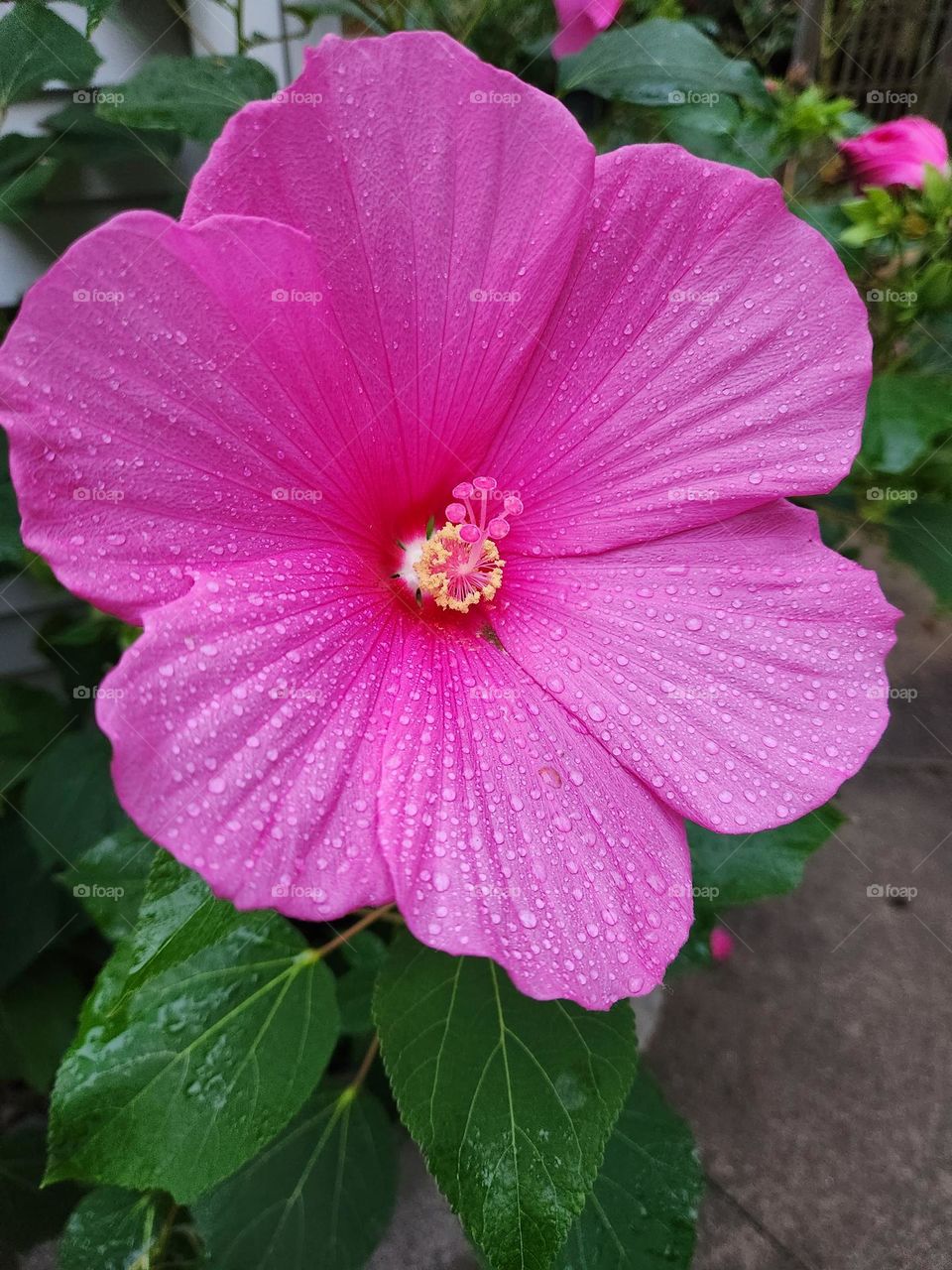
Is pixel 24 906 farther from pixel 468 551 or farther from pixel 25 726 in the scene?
pixel 468 551

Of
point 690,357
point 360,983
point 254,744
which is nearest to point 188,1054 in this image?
point 360,983

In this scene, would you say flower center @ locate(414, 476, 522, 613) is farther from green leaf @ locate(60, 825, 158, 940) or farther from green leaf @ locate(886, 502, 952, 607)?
green leaf @ locate(886, 502, 952, 607)

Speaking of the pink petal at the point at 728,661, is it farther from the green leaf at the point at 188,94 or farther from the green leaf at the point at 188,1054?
the green leaf at the point at 188,94

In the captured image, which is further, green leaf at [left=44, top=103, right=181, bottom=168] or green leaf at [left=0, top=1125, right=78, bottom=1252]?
green leaf at [left=0, top=1125, right=78, bottom=1252]

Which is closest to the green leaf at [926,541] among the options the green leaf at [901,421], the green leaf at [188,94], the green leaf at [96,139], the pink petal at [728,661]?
the green leaf at [901,421]

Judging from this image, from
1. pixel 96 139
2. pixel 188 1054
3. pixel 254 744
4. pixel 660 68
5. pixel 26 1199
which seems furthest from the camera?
pixel 26 1199

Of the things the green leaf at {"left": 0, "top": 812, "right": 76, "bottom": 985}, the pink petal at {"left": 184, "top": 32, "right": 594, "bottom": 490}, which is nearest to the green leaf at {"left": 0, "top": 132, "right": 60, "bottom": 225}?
the pink petal at {"left": 184, "top": 32, "right": 594, "bottom": 490}
